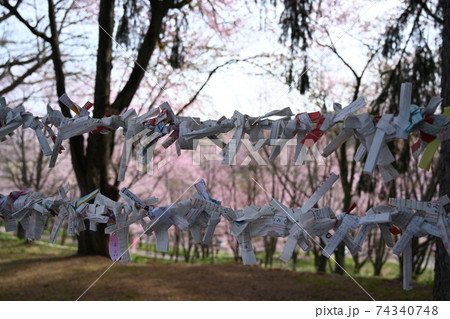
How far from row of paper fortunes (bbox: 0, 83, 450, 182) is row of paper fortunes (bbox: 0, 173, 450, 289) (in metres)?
0.04

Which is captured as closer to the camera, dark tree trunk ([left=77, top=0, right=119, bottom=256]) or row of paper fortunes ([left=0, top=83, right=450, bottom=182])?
row of paper fortunes ([left=0, top=83, right=450, bottom=182])

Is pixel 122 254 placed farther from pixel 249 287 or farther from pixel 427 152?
pixel 249 287

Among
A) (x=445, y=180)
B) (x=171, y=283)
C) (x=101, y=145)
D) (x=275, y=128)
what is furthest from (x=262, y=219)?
(x=101, y=145)

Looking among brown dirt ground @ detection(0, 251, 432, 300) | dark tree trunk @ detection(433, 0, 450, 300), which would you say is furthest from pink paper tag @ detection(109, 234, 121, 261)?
brown dirt ground @ detection(0, 251, 432, 300)

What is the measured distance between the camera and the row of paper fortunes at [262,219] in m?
0.37

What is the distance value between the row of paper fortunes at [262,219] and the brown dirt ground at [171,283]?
105 centimetres

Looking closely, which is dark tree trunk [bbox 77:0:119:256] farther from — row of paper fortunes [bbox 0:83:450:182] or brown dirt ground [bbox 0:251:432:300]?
row of paper fortunes [bbox 0:83:450:182]

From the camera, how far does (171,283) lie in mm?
1589

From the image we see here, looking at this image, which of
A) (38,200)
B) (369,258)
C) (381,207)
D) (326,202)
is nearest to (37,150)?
(326,202)

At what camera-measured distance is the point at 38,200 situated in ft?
1.52

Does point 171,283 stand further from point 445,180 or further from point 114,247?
point 114,247

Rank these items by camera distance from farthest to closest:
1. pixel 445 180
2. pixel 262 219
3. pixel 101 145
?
pixel 101 145
pixel 445 180
pixel 262 219

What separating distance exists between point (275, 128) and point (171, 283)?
1305 mm

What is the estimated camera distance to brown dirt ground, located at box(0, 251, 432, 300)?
4.80ft
